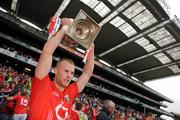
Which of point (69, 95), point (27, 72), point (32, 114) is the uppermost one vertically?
point (27, 72)

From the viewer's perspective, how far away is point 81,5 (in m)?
18.1

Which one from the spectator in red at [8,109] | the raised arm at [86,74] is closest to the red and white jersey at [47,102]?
the raised arm at [86,74]

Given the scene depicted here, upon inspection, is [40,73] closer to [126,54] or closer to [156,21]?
[156,21]

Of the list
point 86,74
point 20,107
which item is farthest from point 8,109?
point 86,74

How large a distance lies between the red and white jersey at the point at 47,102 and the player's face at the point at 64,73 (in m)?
0.09

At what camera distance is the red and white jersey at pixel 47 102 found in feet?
7.31

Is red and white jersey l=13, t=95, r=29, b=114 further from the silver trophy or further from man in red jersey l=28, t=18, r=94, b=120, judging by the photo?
the silver trophy

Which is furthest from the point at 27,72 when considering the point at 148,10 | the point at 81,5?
the point at 148,10

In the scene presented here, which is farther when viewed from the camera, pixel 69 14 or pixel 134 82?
pixel 134 82

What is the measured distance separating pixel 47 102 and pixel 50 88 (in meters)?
0.14

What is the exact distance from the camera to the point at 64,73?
238cm

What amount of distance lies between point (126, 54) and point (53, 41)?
2362cm

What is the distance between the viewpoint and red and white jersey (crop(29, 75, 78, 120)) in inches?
87.7

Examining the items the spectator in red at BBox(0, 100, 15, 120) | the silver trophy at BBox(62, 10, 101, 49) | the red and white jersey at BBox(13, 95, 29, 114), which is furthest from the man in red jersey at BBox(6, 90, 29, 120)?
the silver trophy at BBox(62, 10, 101, 49)
